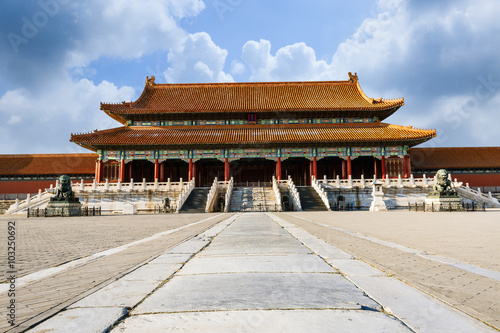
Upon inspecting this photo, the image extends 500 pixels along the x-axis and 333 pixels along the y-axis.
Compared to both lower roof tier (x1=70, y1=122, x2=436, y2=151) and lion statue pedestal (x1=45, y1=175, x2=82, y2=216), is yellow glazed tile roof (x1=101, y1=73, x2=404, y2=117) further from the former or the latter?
lion statue pedestal (x1=45, y1=175, x2=82, y2=216)

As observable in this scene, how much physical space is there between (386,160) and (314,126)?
24.0 feet

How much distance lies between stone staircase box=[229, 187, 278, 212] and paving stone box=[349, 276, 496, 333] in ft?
67.2

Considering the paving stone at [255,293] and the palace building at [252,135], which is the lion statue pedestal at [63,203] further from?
the paving stone at [255,293]

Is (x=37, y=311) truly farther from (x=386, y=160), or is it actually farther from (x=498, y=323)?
(x=386, y=160)

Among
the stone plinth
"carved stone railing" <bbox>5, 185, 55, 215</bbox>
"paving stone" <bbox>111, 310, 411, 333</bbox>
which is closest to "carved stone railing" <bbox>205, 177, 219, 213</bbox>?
the stone plinth

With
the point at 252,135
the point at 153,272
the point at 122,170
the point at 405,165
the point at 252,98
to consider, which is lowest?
the point at 153,272

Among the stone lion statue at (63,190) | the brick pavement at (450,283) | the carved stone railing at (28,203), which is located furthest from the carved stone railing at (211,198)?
the brick pavement at (450,283)

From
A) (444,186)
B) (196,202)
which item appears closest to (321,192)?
(444,186)

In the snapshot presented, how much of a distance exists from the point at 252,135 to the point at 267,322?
3009cm

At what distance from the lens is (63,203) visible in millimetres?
20812

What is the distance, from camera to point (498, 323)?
186cm

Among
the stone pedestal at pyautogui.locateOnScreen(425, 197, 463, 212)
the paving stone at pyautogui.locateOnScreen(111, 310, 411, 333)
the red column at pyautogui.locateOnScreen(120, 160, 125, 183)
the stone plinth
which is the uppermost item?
the red column at pyautogui.locateOnScreen(120, 160, 125, 183)

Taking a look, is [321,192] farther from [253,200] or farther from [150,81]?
[150,81]

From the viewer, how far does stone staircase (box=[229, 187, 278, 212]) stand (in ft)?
76.3
